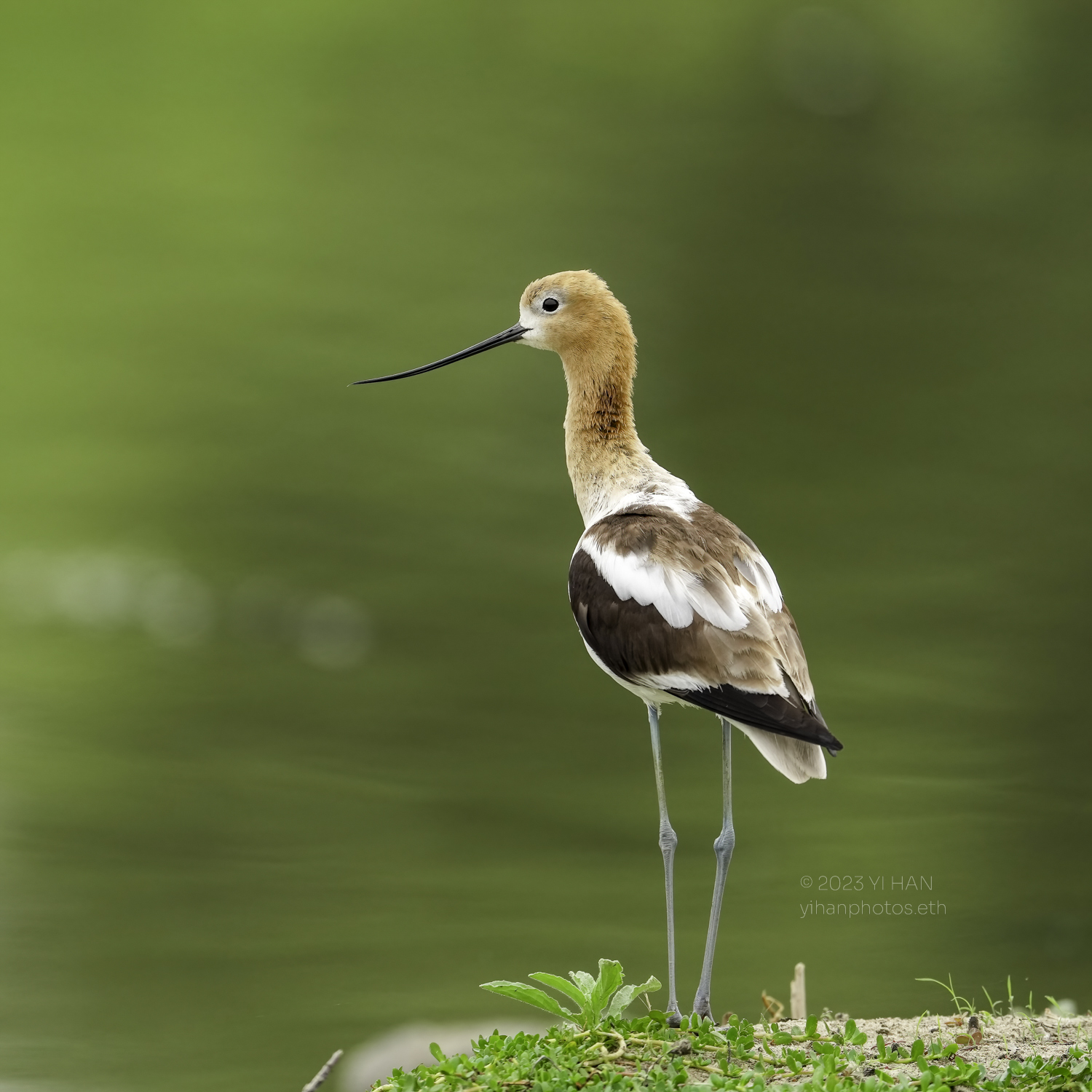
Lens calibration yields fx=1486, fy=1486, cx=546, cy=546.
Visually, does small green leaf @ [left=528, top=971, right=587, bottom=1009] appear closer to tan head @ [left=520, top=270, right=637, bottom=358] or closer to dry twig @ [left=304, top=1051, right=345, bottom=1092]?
dry twig @ [left=304, top=1051, right=345, bottom=1092]

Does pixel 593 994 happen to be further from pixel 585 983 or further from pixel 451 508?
pixel 451 508

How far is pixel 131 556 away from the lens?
11.1 metres

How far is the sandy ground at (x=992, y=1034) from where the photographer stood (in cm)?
361

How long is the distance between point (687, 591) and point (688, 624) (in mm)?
99

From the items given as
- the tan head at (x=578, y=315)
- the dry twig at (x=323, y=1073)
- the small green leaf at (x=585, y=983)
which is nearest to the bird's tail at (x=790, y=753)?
the small green leaf at (x=585, y=983)

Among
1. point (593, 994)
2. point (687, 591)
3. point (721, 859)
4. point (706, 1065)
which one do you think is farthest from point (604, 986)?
point (687, 591)

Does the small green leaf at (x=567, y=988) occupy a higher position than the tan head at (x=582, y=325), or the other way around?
the tan head at (x=582, y=325)

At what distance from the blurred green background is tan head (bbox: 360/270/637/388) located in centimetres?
334

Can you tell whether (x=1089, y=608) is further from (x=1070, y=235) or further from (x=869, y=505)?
(x=1070, y=235)

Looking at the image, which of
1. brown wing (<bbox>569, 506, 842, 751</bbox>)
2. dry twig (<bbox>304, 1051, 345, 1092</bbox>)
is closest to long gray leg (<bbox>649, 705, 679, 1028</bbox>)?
brown wing (<bbox>569, 506, 842, 751</bbox>)

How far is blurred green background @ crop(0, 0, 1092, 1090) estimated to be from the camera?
770 cm

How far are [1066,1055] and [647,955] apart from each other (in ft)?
13.0

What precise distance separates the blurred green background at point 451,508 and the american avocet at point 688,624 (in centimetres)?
315

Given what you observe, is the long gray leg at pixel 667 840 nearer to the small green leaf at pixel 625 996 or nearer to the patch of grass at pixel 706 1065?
the small green leaf at pixel 625 996
